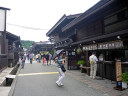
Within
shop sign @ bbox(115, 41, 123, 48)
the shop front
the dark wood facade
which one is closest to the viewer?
shop sign @ bbox(115, 41, 123, 48)

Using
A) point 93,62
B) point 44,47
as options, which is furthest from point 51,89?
point 44,47

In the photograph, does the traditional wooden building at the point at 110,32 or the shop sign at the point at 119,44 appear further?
the traditional wooden building at the point at 110,32

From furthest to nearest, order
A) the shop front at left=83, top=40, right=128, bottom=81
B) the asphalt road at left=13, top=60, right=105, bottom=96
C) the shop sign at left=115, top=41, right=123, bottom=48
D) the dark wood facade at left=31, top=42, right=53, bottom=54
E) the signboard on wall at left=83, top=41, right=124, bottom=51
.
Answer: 1. the dark wood facade at left=31, top=42, right=53, bottom=54
2. the shop front at left=83, top=40, right=128, bottom=81
3. the signboard on wall at left=83, top=41, right=124, bottom=51
4. the shop sign at left=115, top=41, right=123, bottom=48
5. the asphalt road at left=13, top=60, right=105, bottom=96

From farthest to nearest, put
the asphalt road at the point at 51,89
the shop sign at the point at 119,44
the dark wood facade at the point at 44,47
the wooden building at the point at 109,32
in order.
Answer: the dark wood facade at the point at 44,47
the wooden building at the point at 109,32
the shop sign at the point at 119,44
the asphalt road at the point at 51,89

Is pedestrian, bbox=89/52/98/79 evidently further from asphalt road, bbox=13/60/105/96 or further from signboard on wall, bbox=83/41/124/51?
asphalt road, bbox=13/60/105/96

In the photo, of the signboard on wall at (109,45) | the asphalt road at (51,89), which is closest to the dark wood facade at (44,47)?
the signboard on wall at (109,45)

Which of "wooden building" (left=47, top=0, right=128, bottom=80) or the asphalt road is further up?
"wooden building" (left=47, top=0, right=128, bottom=80)

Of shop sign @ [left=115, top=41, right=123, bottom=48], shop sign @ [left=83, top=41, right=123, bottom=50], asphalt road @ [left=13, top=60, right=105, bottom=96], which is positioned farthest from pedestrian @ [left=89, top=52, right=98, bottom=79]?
shop sign @ [left=115, top=41, right=123, bottom=48]

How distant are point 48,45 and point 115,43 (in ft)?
106

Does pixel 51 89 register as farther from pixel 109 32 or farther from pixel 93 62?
pixel 109 32

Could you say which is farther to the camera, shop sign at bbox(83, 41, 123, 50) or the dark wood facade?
the dark wood facade

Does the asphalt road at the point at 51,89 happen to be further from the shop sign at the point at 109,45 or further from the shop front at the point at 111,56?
the shop sign at the point at 109,45

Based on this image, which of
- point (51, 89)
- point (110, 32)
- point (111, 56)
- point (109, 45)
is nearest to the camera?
point (51, 89)

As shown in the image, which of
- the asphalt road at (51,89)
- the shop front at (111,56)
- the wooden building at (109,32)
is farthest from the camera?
the shop front at (111,56)
